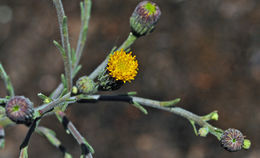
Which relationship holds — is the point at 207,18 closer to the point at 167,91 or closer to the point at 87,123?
the point at 167,91

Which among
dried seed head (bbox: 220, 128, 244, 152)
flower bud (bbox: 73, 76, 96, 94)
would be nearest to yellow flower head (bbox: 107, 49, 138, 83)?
flower bud (bbox: 73, 76, 96, 94)

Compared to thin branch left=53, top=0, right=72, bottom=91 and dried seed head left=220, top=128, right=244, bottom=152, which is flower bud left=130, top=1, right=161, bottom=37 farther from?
dried seed head left=220, top=128, right=244, bottom=152

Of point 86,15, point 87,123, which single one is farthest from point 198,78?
point 86,15

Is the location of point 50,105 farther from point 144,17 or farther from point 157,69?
point 157,69

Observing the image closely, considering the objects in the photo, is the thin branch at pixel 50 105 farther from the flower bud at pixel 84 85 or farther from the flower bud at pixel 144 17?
the flower bud at pixel 144 17

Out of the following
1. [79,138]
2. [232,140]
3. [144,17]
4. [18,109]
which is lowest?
[232,140]

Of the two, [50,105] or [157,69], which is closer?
[50,105]

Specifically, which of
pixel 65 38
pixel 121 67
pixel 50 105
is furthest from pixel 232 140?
pixel 65 38

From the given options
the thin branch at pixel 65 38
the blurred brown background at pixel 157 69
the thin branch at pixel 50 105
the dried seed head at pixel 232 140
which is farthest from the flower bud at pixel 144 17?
the blurred brown background at pixel 157 69
